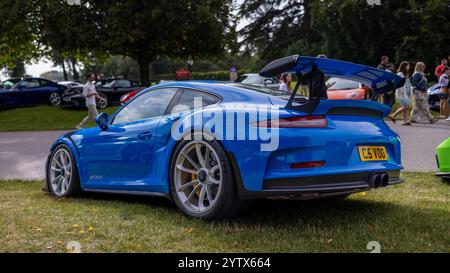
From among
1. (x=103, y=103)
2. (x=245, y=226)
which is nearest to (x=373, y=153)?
(x=245, y=226)

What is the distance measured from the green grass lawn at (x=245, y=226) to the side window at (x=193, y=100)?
0.99 meters

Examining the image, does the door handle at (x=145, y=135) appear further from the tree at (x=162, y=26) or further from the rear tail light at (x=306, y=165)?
the tree at (x=162, y=26)

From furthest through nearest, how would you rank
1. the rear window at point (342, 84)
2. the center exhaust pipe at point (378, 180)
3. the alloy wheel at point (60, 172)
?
the rear window at point (342, 84), the alloy wheel at point (60, 172), the center exhaust pipe at point (378, 180)

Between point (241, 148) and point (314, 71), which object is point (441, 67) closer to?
point (314, 71)

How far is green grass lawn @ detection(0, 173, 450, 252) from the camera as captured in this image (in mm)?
4066

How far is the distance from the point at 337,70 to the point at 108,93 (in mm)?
22171

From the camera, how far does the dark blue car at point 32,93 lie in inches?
1044

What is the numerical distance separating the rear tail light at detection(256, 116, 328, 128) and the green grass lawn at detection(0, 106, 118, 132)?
15.5 m

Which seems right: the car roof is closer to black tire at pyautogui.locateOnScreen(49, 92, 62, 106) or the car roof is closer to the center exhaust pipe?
the center exhaust pipe

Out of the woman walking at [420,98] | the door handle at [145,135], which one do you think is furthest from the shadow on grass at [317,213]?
the woman walking at [420,98]

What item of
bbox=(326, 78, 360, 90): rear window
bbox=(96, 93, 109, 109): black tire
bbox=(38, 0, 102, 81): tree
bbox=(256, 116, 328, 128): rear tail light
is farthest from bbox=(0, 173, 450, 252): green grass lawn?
bbox=(38, 0, 102, 81): tree

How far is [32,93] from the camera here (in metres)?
27.2

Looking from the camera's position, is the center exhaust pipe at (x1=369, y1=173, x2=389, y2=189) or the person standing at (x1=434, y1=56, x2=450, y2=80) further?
the person standing at (x1=434, y1=56, x2=450, y2=80)

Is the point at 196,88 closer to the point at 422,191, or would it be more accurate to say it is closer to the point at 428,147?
the point at 422,191
